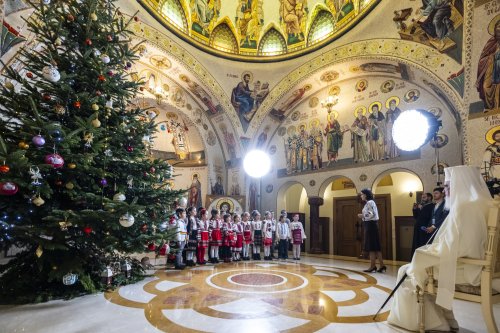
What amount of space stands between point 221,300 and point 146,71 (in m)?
11.6

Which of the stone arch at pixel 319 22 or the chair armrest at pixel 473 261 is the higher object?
the stone arch at pixel 319 22

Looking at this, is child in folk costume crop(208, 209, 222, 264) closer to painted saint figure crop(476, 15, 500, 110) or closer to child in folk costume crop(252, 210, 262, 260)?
child in folk costume crop(252, 210, 262, 260)

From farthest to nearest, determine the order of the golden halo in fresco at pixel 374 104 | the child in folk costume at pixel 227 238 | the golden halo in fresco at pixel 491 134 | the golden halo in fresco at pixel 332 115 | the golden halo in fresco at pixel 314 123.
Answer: the golden halo in fresco at pixel 314 123 < the golden halo in fresco at pixel 332 115 < the golden halo in fresco at pixel 374 104 < the child in folk costume at pixel 227 238 < the golden halo in fresco at pixel 491 134

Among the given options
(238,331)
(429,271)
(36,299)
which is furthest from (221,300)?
(429,271)

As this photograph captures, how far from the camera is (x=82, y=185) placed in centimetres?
498

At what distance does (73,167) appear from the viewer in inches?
171

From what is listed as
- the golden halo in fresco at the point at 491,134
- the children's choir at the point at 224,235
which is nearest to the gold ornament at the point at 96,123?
the children's choir at the point at 224,235

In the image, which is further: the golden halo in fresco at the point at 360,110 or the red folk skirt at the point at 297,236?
the golden halo in fresco at the point at 360,110

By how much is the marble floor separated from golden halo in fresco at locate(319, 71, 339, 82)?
9.70 meters

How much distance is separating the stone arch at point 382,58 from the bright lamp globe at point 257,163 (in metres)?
2.11

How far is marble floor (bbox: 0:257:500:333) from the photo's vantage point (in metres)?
3.72

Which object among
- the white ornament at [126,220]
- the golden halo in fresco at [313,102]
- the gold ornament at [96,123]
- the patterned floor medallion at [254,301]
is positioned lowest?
the patterned floor medallion at [254,301]

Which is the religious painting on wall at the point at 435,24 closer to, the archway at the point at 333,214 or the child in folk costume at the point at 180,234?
the archway at the point at 333,214

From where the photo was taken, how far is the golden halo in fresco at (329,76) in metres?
13.4
